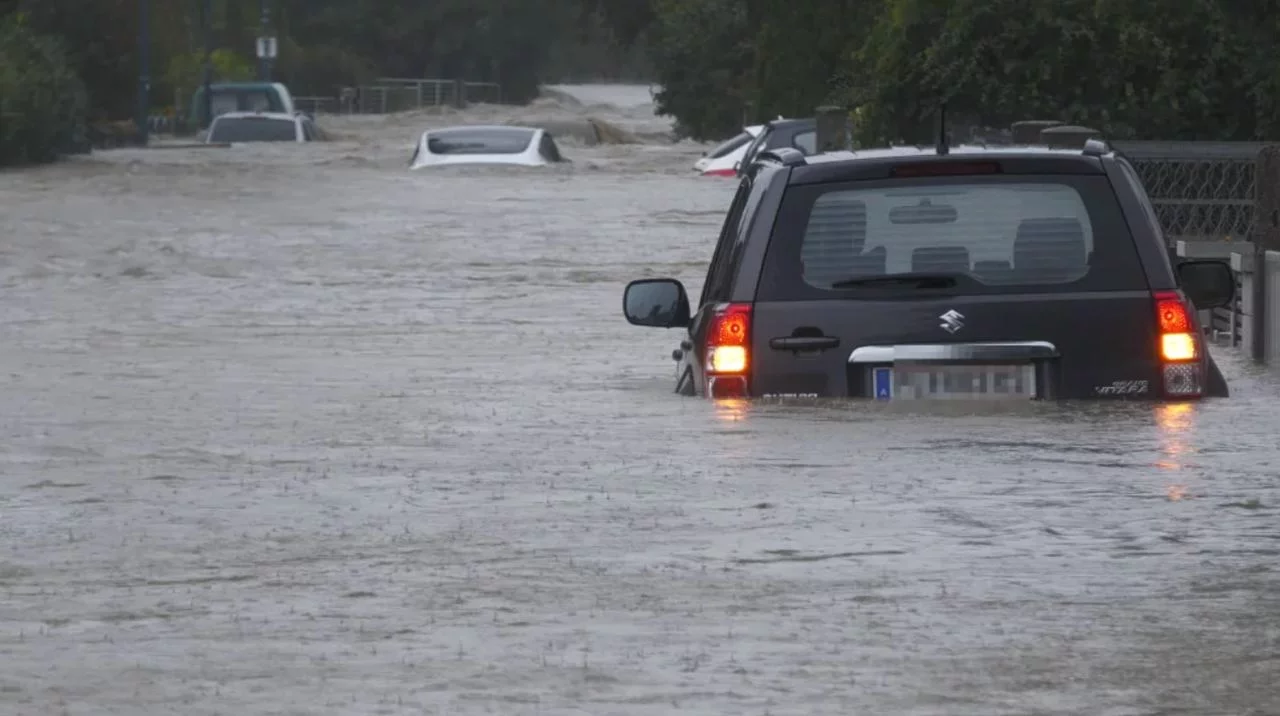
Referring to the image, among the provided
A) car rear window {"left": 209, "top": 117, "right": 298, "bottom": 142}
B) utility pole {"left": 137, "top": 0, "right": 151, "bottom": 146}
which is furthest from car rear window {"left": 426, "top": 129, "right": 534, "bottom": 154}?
utility pole {"left": 137, "top": 0, "right": 151, "bottom": 146}

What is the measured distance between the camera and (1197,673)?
6262 millimetres

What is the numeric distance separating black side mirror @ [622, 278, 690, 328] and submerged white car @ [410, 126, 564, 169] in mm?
32755

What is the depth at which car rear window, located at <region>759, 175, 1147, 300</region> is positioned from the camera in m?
9.66

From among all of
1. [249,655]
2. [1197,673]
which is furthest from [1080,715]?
[249,655]

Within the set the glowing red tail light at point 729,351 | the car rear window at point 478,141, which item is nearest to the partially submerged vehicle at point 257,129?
the car rear window at point 478,141

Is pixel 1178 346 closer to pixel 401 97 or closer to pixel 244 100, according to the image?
pixel 244 100

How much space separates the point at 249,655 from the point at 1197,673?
194 centimetres

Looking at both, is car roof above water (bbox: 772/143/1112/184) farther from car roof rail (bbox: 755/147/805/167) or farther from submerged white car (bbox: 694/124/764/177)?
submerged white car (bbox: 694/124/764/177)

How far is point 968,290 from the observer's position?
9711mm

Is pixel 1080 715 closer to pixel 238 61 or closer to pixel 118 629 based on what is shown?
pixel 118 629

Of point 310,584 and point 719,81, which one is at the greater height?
point 310,584

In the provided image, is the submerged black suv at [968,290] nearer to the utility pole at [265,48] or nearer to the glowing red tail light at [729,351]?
the glowing red tail light at [729,351]

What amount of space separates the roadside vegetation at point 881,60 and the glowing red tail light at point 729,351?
14518 mm

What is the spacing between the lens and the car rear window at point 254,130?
55562mm
